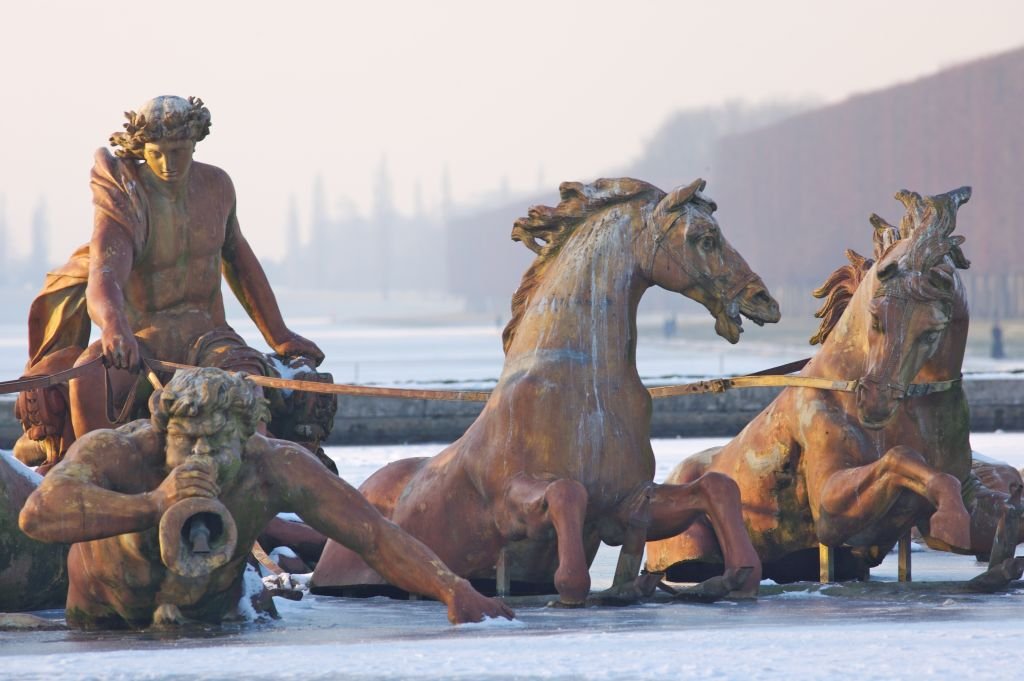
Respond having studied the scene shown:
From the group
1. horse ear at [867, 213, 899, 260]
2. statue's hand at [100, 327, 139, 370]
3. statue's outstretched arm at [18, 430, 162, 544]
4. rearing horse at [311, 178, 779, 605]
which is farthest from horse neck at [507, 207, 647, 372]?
statue's outstretched arm at [18, 430, 162, 544]

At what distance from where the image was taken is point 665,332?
43.5 meters

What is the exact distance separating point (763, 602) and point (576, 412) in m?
0.69

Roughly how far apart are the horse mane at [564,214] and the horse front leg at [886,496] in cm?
95

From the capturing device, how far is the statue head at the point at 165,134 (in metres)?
6.59

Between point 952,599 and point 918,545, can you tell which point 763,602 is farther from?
point 918,545

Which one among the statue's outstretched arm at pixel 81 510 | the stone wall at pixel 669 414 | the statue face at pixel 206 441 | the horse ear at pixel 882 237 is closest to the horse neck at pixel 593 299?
the horse ear at pixel 882 237

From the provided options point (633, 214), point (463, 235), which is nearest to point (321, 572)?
point (633, 214)

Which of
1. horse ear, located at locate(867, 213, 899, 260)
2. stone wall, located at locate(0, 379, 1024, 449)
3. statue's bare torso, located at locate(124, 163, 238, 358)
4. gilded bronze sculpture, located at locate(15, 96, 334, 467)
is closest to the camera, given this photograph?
horse ear, located at locate(867, 213, 899, 260)

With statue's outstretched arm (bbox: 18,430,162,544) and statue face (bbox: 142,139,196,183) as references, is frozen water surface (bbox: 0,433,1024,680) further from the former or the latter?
statue face (bbox: 142,139,196,183)

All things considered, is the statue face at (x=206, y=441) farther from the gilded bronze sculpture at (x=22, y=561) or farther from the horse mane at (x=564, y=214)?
the horse mane at (x=564, y=214)

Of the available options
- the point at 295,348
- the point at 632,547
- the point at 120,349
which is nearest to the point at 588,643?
the point at 632,547

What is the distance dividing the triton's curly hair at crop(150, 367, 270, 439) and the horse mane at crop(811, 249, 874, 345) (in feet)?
7.51

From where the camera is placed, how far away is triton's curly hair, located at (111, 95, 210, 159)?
6.58 m

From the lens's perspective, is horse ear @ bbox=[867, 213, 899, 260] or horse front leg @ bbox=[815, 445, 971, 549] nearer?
horse front leg @ bbox=[815, 445, 971, 549]
